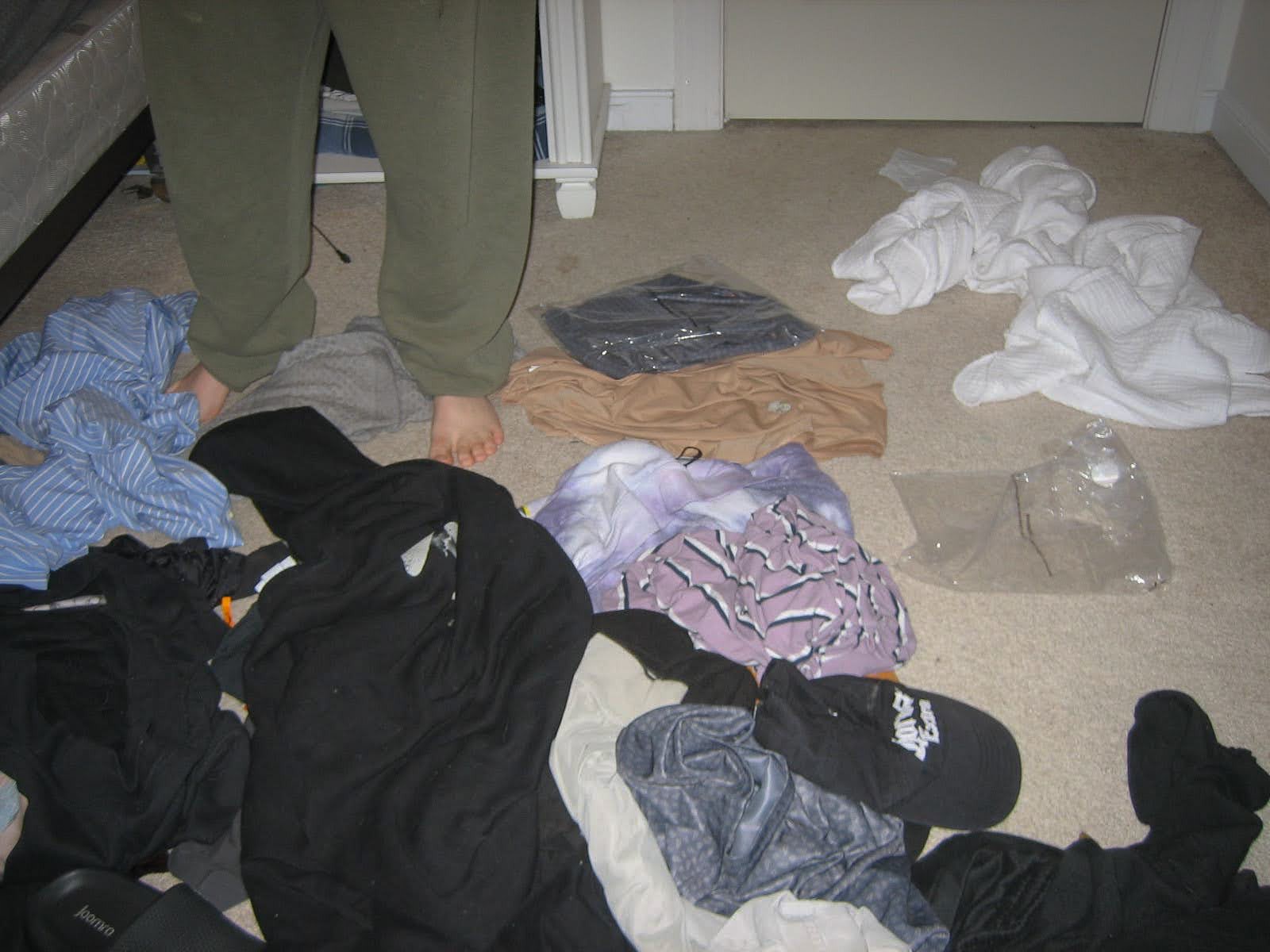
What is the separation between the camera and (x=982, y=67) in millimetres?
1901

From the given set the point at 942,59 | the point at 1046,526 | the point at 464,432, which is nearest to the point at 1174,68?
the point at 942,59

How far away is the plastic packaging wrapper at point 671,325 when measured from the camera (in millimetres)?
1368

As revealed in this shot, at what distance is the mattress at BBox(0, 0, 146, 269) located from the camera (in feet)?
3.93

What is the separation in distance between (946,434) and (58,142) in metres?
1.22

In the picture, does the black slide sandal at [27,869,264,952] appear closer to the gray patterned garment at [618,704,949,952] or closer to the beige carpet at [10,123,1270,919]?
the gray patterned garment at [618,704,949,952]

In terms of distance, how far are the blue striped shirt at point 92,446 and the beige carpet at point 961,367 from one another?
9cm

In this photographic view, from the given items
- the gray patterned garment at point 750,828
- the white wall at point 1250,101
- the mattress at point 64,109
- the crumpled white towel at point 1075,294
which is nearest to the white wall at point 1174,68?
the white wall at point 1250,101

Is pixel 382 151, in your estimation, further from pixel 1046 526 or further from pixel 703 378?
pixel 1046 526

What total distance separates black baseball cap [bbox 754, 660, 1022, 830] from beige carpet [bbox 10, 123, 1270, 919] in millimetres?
56

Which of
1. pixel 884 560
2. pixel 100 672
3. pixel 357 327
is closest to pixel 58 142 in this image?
pixel 357 327

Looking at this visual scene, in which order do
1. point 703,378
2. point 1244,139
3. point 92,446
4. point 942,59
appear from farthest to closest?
point 942,59 < point 1244,139 < point 703,378 < point 92,446

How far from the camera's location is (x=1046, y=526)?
118cm

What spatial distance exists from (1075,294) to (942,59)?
733 millimetres

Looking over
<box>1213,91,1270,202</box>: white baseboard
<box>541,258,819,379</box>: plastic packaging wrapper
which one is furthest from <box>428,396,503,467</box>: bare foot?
<box>1213,91,1270,202</box>: white baseboard
